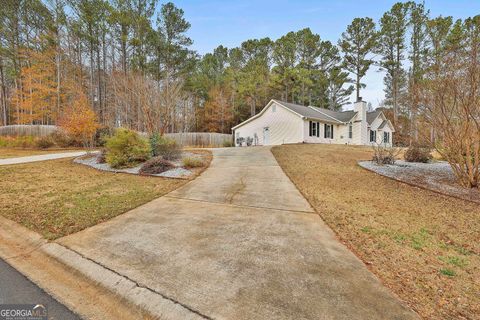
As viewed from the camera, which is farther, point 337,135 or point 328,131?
point 337,135

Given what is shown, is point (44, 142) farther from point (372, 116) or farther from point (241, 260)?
point (372, 116)

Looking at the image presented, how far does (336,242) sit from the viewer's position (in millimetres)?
3338

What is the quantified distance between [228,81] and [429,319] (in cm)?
3217

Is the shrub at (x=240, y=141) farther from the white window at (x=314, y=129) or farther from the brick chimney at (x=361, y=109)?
the brick chimney at (x=361, y=109)

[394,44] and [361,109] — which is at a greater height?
[394,44]

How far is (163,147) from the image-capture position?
979 centimetres

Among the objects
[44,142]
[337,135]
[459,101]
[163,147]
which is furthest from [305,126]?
[44,142]

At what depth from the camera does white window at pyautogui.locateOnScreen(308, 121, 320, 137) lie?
1994 cm

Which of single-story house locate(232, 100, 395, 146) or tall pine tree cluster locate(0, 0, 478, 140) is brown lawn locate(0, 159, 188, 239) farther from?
single-story house locate(232, 100, 395, 146)

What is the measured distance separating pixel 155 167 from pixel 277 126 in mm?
14967

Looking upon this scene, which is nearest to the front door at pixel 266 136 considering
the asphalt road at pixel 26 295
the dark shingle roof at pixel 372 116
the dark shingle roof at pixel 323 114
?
the dark shingle roof at pixel 323 114

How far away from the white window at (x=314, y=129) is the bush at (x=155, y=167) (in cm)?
1463

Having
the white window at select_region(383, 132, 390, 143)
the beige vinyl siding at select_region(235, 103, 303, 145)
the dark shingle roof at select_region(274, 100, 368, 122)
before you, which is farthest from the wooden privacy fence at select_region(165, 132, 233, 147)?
the white window at select_region(383, 132, 390, 143)

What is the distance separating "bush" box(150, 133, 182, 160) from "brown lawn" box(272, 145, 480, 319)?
18.4 ft
